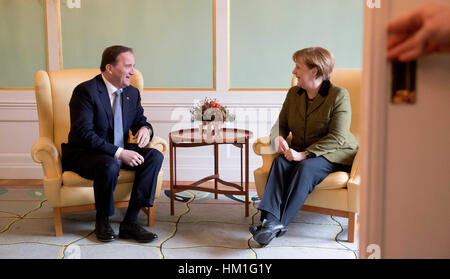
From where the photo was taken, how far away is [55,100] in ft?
10.1

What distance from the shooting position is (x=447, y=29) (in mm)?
548

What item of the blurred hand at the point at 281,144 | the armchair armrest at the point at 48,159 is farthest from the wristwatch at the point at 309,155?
the armchair armrest at the point at 48,159

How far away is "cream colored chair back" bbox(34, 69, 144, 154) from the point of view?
2.96 m

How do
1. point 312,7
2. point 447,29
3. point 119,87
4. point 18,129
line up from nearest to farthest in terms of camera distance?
point 447,29 < point 119,87 < point 312,7 < point 18,129

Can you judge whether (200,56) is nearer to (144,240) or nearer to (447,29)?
(144,240)

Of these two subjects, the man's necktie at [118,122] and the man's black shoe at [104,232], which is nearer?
the man's black shoe at [104,232]

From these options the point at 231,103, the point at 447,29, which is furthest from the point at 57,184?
the point at 447,29

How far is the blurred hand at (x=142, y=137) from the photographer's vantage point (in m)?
2.84

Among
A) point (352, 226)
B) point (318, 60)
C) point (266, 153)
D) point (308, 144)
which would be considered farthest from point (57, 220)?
point (318, 60)

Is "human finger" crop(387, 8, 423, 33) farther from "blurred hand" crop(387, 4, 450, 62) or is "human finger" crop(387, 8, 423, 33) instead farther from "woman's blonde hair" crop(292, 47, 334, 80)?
"woman's blonde hair" crop(292, 47, 334, 80)

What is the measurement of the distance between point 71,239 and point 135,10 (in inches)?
84.9

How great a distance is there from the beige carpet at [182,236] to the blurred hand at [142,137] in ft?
1.75

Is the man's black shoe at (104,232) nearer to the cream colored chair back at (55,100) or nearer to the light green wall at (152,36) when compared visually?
the cream colored chair back at (55,100)

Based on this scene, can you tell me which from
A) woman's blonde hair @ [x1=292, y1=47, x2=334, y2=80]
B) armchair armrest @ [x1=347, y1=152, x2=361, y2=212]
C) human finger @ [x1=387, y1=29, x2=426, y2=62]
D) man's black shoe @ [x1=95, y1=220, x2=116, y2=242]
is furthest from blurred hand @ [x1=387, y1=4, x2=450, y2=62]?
man's black shoe @ [x1=95, y1=220, x2=116, y2=242]
